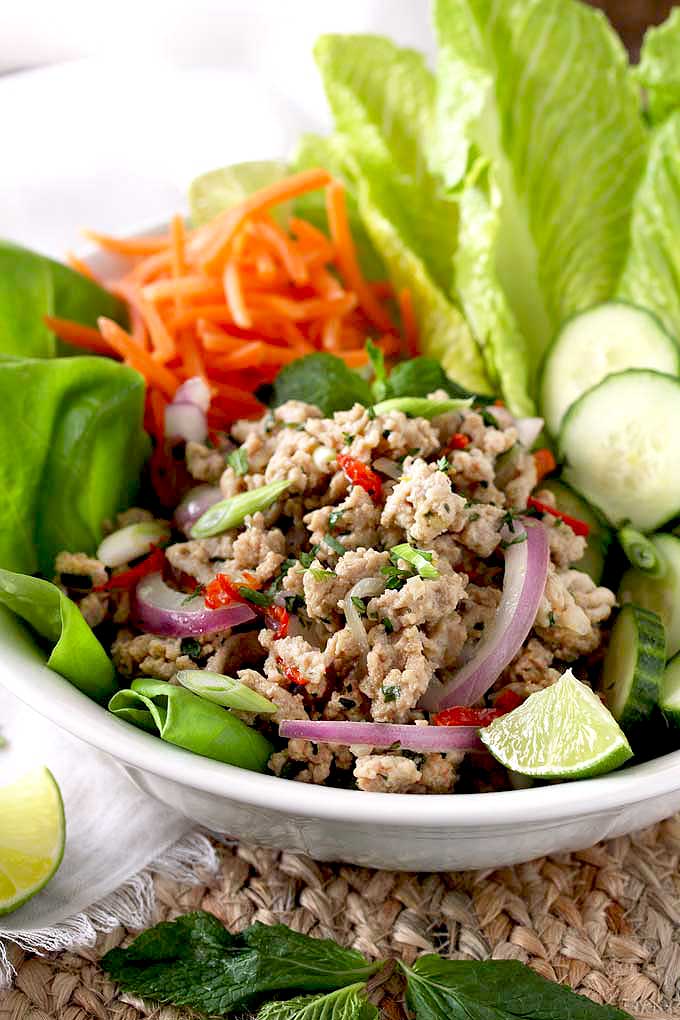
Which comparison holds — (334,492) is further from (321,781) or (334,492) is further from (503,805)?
(503,805)

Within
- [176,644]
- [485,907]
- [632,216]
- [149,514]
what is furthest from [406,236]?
[485,907]

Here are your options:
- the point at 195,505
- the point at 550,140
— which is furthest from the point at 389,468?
the point at 550,140

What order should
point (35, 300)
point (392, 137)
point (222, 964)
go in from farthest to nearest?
1. point (392, 137)
2. point (35, 300)
3. point (222, 964)

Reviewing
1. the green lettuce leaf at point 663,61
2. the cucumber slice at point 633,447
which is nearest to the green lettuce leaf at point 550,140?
the green lettuce leaf at point 663,61

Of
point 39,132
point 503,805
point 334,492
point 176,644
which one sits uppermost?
point 39,132

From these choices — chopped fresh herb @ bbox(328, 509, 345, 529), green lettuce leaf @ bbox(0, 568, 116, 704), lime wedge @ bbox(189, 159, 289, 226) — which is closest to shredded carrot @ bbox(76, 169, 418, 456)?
A: lime wedge @ bbox(189, 159, 289, 226)

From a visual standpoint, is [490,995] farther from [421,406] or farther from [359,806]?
[421,406]

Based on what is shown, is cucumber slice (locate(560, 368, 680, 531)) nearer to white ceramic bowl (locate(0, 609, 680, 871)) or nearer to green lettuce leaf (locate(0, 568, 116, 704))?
white ceramic bowl (locate(0, 609, 680, 871))
